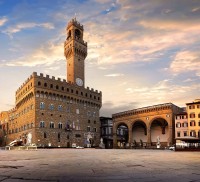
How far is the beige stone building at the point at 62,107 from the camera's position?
212ft

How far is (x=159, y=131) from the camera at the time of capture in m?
70.0

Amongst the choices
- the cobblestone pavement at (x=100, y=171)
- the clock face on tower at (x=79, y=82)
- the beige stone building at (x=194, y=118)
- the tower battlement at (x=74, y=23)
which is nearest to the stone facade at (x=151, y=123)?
the beige stone building at (x=194, y=118)

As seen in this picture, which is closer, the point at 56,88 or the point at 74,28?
the point at 56,88

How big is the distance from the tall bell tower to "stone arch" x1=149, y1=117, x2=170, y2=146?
75.5ft

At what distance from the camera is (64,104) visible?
70.4 m

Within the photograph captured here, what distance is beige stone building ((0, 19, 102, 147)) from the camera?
6475 centimetres

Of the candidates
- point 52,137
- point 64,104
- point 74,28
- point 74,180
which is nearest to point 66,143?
point 52,137

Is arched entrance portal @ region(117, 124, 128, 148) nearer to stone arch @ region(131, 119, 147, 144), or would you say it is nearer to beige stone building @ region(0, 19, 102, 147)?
stone arch @ region(131, 119, 147, 144)

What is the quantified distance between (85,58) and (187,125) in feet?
118

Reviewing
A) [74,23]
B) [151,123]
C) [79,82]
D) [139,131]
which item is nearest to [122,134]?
[139,131]

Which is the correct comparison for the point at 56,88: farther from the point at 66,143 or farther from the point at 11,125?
the point at 11,125

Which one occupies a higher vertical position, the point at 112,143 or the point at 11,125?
the point at 11,125

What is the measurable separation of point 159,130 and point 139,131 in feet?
22.8

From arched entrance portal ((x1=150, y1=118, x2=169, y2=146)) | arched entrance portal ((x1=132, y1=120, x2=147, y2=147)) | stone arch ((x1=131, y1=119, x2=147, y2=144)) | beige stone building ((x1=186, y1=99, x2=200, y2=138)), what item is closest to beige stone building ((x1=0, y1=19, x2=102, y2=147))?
stone arch ((x1=131, y1=119, x2=147, y2=144))
